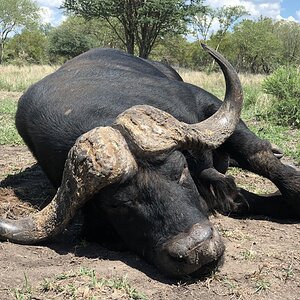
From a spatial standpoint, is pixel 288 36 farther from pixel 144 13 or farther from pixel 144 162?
pixel 144 162

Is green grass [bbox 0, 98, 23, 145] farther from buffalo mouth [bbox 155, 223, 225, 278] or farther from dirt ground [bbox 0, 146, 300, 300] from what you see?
buffalo mouth [bbox 155, 223, 225, 278]

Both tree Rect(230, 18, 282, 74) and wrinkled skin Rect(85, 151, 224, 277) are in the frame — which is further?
tree Rect(230, 18, 282, 74)

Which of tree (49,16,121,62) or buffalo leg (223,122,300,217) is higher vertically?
tree (49,16,121,62)

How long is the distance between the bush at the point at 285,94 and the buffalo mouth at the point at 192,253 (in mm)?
6293

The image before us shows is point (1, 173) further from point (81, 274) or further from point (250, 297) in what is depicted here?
point (250, 297)

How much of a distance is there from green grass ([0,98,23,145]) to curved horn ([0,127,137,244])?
4.52m

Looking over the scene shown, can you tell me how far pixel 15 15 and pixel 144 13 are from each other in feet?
119

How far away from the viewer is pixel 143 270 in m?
3.25

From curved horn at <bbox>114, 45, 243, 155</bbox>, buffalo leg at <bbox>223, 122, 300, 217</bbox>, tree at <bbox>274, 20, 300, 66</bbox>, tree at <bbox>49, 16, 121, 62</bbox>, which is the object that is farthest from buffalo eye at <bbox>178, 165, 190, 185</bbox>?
tree at <bbox>274, 20, 300, 66</bbox>

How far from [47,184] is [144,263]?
2.41 m

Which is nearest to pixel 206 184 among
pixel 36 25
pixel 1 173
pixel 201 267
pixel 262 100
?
pixel 201 267

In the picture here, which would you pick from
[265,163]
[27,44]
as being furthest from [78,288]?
[27,44]

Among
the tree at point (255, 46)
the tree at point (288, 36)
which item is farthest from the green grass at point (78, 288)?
the tree at point (288, 36)

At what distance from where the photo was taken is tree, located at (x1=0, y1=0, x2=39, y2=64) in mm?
60594
